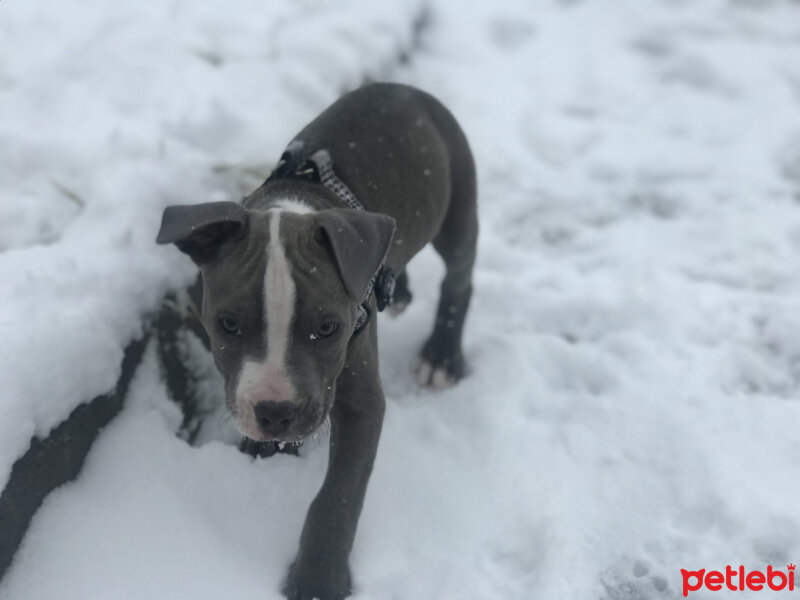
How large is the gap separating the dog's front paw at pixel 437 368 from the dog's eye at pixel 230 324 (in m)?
1.70

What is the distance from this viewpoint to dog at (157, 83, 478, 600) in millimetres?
2729

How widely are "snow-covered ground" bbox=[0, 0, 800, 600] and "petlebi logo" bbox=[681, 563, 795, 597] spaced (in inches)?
2.1

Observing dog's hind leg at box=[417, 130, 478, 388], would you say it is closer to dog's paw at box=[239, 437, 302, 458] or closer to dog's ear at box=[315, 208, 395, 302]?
dog's paw at box=[239, 437, 302, 458]

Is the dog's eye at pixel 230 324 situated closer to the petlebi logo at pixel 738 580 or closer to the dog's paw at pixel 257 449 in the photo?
the dog's paw at pixel 257 449

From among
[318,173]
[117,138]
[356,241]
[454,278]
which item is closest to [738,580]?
[454,278]

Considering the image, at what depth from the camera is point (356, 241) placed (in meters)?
2.79

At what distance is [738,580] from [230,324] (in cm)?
218

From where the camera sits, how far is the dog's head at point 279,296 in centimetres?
270

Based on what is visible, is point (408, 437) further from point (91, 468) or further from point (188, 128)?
point (188, 128)

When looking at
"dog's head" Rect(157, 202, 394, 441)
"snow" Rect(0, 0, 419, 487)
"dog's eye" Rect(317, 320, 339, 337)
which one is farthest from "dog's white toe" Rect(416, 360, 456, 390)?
"dog's eye" Rect(317, 320, 339, 337)

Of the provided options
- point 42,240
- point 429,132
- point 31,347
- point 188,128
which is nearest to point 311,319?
point 31,347

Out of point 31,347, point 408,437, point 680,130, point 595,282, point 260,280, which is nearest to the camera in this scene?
point 260,280

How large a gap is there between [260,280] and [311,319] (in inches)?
8.0

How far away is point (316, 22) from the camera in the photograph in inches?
271
